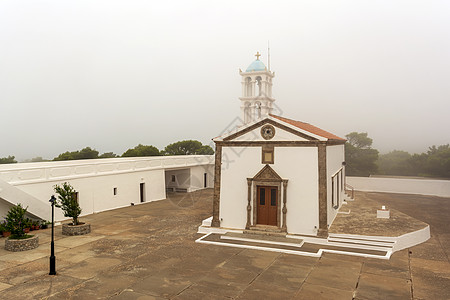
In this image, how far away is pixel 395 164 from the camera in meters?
68.4

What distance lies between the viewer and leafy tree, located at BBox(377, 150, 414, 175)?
2232 inches

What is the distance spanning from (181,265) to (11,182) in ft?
38.9

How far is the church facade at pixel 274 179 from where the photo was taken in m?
17.1

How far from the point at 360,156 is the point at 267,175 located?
38.4 meters

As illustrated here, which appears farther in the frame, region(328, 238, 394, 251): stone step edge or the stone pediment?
the stone pediment

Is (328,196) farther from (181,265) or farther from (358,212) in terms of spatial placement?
(181,265)

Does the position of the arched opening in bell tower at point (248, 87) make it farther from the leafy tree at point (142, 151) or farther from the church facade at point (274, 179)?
the leafy tree at point (142, 151)

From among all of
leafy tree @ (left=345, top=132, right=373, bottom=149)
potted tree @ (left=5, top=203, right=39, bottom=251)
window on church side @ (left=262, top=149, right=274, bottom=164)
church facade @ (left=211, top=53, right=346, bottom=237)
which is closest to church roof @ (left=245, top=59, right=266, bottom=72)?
church facade @ (left=211, top=53, right=346, bottom=237)

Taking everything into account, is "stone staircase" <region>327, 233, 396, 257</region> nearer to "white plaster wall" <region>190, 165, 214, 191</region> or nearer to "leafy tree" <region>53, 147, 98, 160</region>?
"white plaster wall" <region>190, 165, 214, 191</region>

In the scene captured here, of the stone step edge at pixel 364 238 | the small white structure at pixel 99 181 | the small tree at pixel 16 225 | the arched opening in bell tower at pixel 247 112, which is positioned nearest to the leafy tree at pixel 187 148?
the small white structure at pixel 99 181

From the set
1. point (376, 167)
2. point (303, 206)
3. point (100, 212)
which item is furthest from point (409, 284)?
point (376, 167)

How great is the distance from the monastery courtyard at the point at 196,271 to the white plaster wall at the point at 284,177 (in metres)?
2.47

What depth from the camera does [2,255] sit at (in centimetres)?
1490

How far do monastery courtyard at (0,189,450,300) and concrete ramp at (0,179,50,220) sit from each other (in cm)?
136
